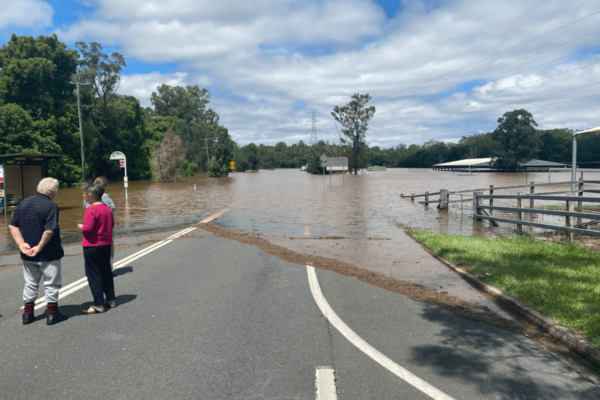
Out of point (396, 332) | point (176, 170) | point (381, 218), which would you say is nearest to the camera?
point (396, 332)

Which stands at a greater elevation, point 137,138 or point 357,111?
point 357,111

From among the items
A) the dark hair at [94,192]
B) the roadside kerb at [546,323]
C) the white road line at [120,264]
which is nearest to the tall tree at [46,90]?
the white road line at [120,264]

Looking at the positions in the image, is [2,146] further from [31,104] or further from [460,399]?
[460,399]

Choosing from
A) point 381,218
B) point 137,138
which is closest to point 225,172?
point 137,138

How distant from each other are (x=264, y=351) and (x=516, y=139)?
109m

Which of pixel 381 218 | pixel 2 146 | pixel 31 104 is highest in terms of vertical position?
pixel 31 104

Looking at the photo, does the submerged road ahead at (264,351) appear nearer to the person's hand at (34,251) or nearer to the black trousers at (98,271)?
the black trousers at (98,271)

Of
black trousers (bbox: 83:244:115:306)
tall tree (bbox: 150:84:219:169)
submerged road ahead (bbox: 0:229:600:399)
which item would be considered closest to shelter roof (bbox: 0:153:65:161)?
submerged road ahead (bbox: 0:229:600:399)

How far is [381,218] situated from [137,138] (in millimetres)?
58711

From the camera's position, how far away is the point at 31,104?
45781 millimetres

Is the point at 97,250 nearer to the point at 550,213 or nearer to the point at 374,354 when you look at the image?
the point at 374,354

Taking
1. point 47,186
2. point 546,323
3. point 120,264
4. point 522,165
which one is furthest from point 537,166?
point 47,186

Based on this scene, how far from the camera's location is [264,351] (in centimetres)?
458

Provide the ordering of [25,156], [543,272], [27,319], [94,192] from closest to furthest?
[27,319], [94,192], [543,272], [25,156]
